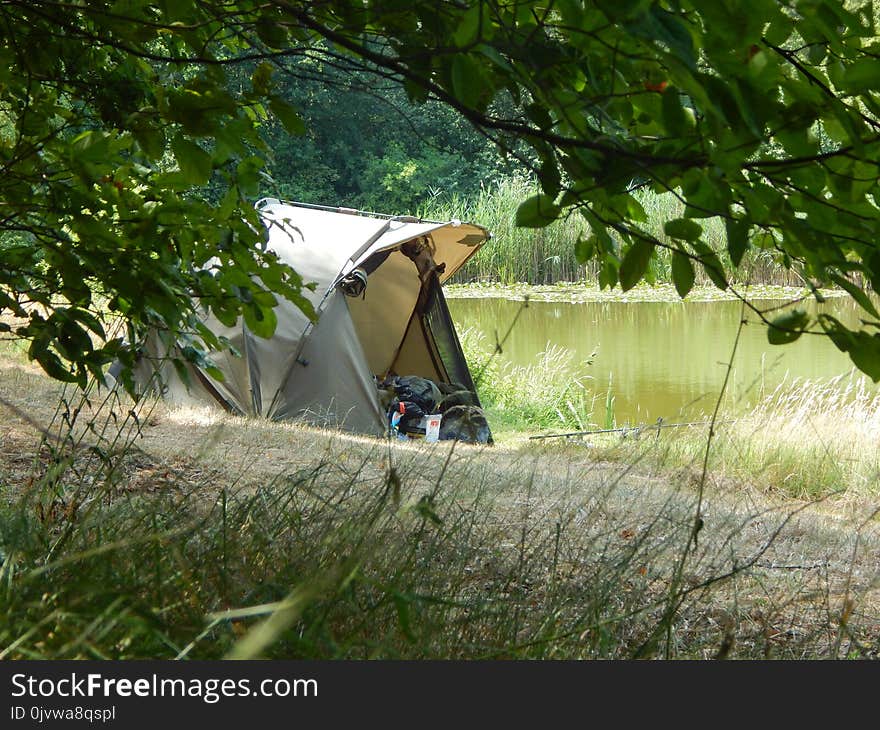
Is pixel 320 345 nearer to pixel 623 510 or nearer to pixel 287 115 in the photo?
pixel 623 510

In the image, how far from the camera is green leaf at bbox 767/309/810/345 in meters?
1.38

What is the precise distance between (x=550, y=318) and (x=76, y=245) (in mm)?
15457

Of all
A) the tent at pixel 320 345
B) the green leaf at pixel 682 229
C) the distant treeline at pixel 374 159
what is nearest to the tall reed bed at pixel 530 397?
the tent at pixel 320 345

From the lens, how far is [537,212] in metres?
1.62

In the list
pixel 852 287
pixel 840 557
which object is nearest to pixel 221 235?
pixel 852 287

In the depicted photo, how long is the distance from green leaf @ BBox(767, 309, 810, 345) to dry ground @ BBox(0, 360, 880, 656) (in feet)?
1.37

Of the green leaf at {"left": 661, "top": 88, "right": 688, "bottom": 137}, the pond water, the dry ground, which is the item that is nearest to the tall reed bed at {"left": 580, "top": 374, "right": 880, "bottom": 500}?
the dry ground

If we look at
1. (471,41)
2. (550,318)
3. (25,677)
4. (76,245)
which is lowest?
(550,318)

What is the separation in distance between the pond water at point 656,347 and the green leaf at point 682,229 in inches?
335

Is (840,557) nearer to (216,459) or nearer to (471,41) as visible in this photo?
(216,459)

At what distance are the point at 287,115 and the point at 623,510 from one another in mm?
2823

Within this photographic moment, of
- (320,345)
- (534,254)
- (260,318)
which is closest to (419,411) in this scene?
(320,345)

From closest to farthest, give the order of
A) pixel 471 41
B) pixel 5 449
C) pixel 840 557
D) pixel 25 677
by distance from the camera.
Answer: pixel 471 41
pixel 25 677
pixel 840 557
pixel 5 449

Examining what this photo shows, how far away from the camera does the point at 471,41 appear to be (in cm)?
129
